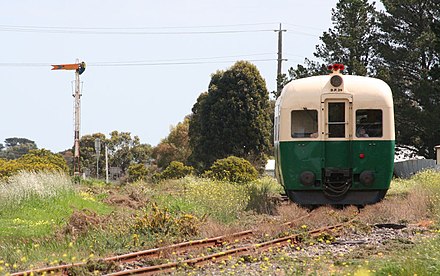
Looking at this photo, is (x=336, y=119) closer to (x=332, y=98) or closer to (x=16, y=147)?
(x=332, y=98)

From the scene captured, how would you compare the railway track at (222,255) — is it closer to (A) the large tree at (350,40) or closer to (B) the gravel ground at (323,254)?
(B) the gravel ground at (323,254)

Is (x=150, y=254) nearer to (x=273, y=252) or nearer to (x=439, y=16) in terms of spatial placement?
(x=273, y=252)

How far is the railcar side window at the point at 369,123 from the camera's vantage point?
1766 cm

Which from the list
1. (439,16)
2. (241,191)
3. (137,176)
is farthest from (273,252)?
(439,16)

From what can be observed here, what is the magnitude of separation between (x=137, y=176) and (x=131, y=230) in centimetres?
2994

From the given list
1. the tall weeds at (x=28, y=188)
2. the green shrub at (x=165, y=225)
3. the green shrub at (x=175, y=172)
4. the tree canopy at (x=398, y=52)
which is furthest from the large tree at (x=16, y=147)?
the green shrub at (x=165, y=225)

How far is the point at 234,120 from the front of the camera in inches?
1876

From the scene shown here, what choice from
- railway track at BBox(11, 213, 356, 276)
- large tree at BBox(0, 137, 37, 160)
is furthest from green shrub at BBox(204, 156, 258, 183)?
large tree at BBox(0, 137, 37, 160)

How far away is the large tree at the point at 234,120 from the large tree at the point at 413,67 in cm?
770

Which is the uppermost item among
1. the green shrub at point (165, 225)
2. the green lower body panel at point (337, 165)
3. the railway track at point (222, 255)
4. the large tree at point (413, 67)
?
the large tree at point (413, 67)

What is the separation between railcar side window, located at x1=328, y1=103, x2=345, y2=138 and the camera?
696 inches

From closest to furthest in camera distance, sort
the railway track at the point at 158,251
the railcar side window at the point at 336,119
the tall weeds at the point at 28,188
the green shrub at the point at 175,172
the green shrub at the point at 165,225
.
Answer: the railway track at the point at 158,251
the green shrub at the point at 165,225
the railcar side window at the point at 336,119
the tall weeds at the point at 28,188
the green shrub at the point at 175,172

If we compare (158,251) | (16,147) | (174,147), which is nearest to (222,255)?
(158,251)

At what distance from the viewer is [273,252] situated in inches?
458
